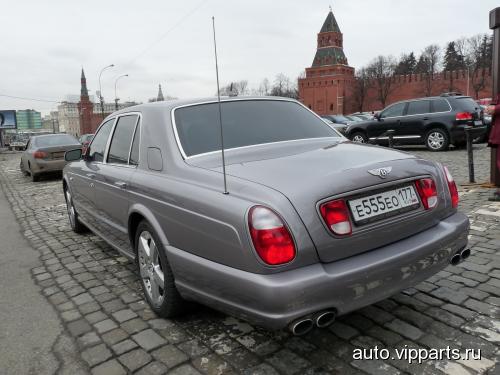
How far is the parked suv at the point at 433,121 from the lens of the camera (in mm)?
13438

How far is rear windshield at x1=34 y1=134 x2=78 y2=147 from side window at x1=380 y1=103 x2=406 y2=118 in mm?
10269

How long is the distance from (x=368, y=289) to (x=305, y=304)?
0.41 meters

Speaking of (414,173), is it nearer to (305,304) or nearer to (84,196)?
(305,304)

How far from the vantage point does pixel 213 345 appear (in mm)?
2852

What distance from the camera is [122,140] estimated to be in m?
4.03

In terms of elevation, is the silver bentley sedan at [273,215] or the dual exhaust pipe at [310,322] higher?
the silver bentley sedan at [273,215]

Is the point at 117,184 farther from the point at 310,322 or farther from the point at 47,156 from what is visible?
the point at 47,156

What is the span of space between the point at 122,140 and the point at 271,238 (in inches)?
91.7

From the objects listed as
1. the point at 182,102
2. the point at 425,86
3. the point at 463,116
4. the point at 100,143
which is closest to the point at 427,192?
the point at 182,102

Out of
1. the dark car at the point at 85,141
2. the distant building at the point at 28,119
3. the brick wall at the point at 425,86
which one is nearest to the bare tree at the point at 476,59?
the brick wall at the point at 425,86

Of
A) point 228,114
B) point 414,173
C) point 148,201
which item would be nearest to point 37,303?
point 148,201

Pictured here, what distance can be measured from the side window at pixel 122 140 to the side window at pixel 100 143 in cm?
27

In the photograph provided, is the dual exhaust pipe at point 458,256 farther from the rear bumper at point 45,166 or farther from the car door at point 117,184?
the rear bumper at point 45,166

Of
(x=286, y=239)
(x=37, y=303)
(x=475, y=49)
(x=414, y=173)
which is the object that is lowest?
(x=37, y=303)
